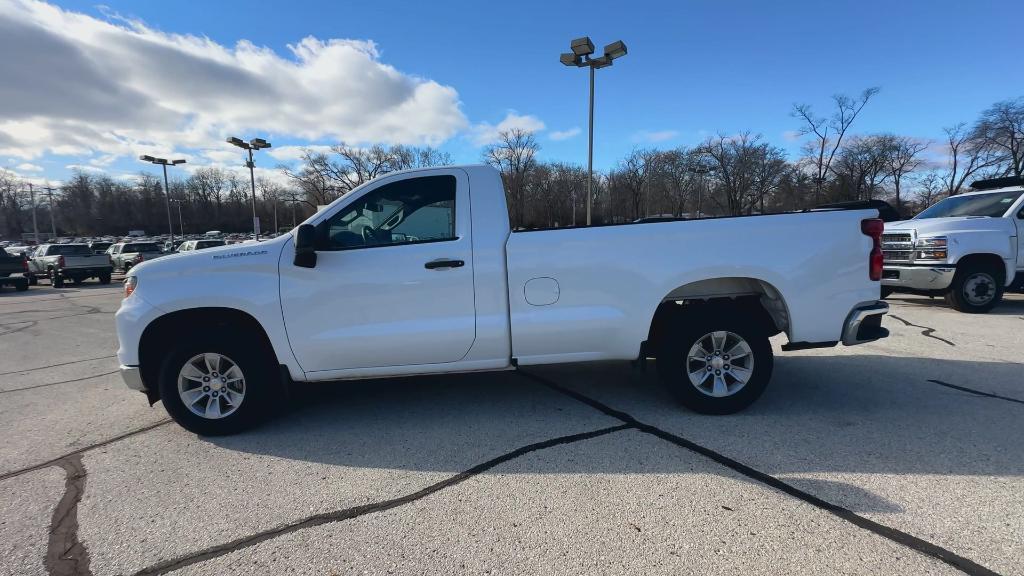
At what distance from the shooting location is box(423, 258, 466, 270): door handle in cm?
371

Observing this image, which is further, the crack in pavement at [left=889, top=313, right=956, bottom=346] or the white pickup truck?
the crack in pavement at [left=889, top=313, right=956, bottom=346]

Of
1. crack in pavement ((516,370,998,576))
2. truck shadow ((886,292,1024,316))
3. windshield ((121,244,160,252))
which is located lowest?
crack in pavement ((516,370,998,576))

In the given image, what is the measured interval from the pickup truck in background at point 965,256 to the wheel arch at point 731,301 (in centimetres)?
607

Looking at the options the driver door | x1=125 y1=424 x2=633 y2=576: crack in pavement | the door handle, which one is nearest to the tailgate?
the driver door

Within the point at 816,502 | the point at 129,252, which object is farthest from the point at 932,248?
the point at 129,252

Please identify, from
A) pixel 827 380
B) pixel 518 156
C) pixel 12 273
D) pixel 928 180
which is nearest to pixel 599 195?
pixel 518 156

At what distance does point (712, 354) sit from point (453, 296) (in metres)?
2.20

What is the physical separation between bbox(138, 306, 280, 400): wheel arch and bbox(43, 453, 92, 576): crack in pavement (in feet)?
2.77

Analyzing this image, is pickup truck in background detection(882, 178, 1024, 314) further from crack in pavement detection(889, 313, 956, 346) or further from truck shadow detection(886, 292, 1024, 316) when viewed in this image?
crack in pavement detection(889, 313, 956, 346)

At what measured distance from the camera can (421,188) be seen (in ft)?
12.9

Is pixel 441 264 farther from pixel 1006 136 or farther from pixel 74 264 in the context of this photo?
pixel 1006 136

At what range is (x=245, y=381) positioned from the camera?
12.5 feet

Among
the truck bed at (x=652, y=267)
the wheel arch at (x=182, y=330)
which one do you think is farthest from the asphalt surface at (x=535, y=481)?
the truck bed at (x=652, y=267)

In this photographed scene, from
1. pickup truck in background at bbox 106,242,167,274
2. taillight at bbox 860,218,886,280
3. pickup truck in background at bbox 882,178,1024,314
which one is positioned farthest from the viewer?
pickup truck in background at bbox 106,242,167,274
